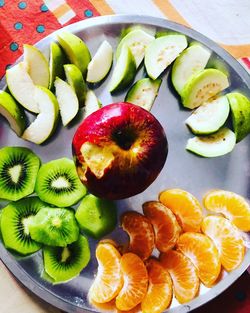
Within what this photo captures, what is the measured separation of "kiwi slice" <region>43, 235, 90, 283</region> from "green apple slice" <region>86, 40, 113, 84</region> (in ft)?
0.94

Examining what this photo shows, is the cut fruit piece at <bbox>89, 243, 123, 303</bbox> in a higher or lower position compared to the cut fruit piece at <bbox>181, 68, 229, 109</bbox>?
lower

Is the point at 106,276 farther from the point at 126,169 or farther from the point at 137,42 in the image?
the point at 137,42

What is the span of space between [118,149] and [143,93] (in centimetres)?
20

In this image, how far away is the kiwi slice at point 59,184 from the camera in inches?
43.1

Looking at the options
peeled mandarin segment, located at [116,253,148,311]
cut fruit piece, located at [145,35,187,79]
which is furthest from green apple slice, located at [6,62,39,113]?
peeled mandarin segment, located at [116,253,148,311]

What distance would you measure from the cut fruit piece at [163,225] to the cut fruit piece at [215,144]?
0.12 meters

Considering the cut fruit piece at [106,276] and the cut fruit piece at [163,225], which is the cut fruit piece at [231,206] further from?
the cut fruit piece at [106,276]

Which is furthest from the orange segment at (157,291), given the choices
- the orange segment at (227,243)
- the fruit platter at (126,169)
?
the orange segment at (227,243)

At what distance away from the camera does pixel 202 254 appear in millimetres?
1086

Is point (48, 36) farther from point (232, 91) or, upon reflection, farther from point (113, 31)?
point (232, 91)

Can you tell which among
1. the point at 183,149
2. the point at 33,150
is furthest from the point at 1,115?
the point at 183,149

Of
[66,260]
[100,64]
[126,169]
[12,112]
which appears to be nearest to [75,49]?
[100,64]

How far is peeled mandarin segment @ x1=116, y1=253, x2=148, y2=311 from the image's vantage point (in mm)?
1057

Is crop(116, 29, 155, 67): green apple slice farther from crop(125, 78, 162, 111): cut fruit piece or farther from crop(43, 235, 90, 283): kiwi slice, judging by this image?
crop(43, 235, 90, 283): kiwi slice
